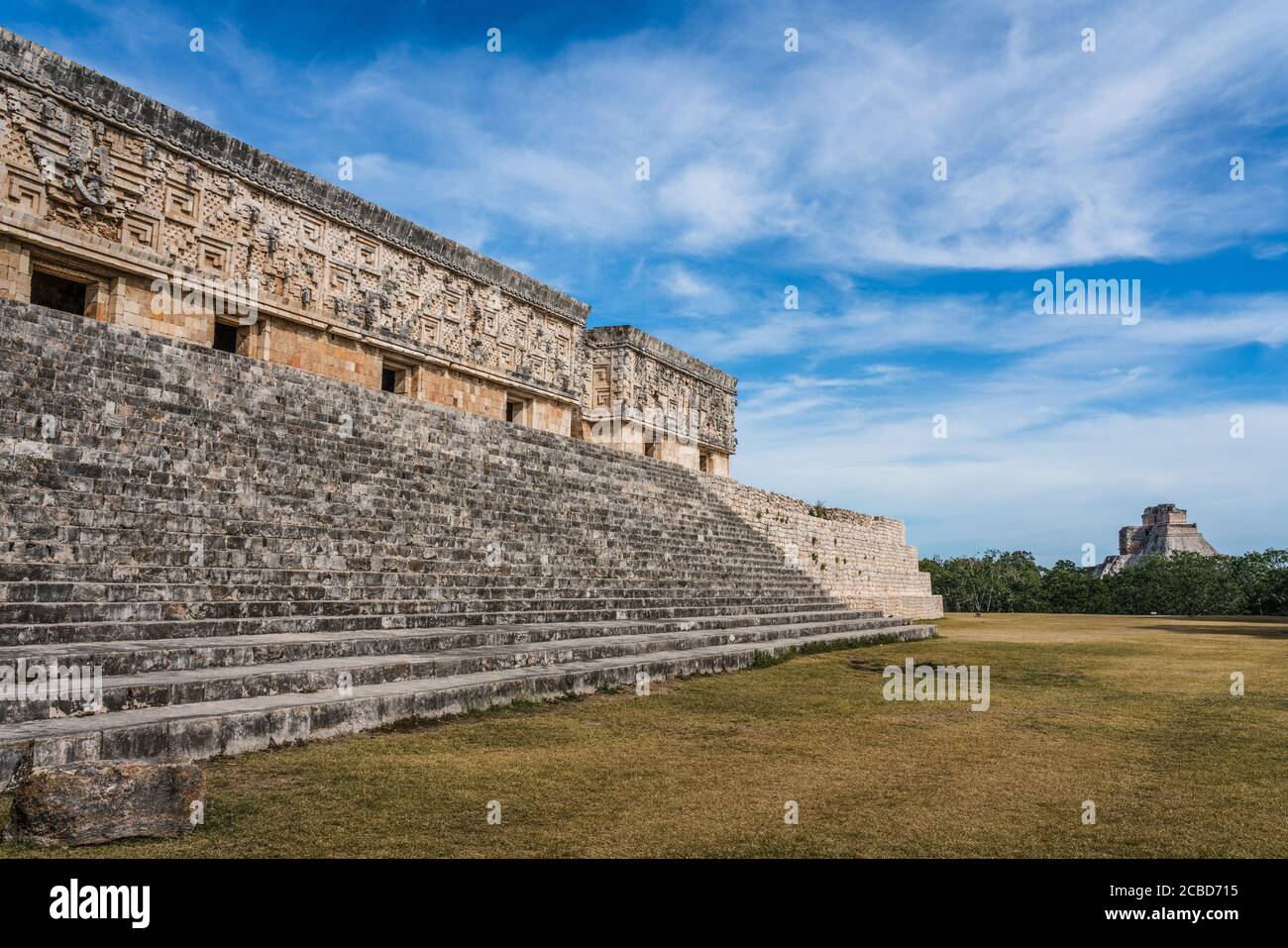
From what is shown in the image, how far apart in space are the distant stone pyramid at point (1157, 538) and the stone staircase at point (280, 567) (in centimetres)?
5354

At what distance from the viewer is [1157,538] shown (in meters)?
57.4

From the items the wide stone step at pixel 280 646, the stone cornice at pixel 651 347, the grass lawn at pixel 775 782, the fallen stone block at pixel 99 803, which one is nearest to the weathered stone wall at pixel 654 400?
the stone cornice at pixel 651 347

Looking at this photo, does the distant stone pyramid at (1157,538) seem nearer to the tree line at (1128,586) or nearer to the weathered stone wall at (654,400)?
the tree line at (1128,586)

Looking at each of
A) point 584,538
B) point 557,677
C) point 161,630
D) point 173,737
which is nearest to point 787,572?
point 584,538

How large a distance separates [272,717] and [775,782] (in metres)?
2.76

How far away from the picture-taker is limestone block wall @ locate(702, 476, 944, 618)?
64.2 feet

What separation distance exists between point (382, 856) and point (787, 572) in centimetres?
1480

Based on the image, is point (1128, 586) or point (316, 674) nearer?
point (316, 674)

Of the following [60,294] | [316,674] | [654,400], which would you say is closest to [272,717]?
[316,674]

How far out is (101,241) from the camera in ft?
37.0

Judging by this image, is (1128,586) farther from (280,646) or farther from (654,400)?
(280,646)

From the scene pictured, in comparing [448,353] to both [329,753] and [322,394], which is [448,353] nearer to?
[322,394]

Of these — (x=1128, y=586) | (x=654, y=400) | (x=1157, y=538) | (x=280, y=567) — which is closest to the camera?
(x=280, y=567)

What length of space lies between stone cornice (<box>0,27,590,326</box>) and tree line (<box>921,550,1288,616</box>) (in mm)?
29957
